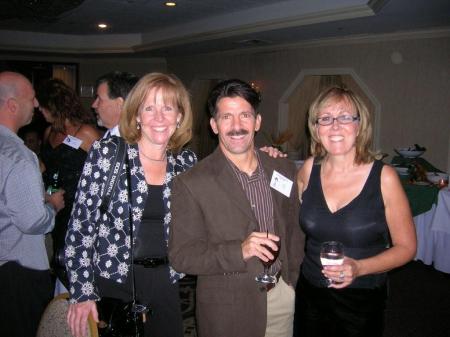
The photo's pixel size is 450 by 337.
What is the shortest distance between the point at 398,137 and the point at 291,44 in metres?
2.99

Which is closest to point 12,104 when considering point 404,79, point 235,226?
point 235,226

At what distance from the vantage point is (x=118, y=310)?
5.60ft

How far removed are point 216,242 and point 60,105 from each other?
95.1 inches

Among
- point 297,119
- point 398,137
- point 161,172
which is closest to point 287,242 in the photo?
point 161,172

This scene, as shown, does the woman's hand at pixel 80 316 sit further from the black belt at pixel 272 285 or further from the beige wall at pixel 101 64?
the beige wall at pixel 101 64

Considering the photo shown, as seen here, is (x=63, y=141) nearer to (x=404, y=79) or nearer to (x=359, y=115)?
(x=359, y=115)

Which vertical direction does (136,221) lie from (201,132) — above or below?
below

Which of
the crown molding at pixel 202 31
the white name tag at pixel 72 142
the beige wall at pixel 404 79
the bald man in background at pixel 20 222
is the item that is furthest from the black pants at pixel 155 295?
the beige wall at pixel 404 79

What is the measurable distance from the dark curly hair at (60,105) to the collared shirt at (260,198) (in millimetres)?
2138

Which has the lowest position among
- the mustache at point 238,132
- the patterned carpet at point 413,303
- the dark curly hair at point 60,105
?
the patterned carpet at point 413,303

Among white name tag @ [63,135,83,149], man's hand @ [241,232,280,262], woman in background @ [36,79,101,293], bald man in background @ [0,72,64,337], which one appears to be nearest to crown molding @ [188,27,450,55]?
woman in background @ [36,79,101,293]

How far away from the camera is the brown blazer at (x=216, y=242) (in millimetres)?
1682

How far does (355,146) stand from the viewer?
2.00 meters

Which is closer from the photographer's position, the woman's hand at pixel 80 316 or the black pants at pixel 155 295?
the woman's hand at pixel 80 316
